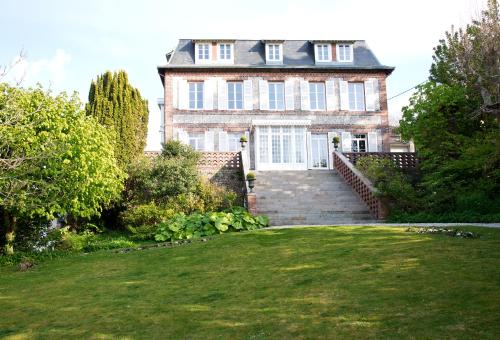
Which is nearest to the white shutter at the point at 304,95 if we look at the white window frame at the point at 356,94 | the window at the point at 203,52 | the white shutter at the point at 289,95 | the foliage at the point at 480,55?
the white shutter at the point at 289,95

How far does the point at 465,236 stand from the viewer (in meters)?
9.05

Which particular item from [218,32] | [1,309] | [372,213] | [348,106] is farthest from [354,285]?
[218,32]

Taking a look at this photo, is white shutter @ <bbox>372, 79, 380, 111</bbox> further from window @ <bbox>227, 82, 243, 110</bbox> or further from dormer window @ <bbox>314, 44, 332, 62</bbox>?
window @ <bbox>227, 82, 243, 110</bbox>

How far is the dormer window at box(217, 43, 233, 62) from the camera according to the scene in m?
25.6

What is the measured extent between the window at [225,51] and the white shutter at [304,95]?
4.16 metres

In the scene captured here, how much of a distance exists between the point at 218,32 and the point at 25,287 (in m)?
21.7

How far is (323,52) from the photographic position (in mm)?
26359

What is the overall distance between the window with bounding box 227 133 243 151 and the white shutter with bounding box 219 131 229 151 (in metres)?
0.11

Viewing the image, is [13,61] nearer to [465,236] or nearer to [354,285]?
[354,285]

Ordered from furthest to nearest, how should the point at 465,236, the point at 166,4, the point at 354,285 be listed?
the point at 166,4
the point at 465,236
the point at 354,285

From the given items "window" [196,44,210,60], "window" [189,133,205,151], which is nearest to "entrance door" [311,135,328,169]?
"window" [189,133,205,151]

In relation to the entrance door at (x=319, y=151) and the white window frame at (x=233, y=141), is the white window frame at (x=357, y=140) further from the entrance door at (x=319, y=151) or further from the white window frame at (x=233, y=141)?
the white window frame at (x=233, y=141)

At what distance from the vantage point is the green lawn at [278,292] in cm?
467

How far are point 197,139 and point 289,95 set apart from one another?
5.48 metres
